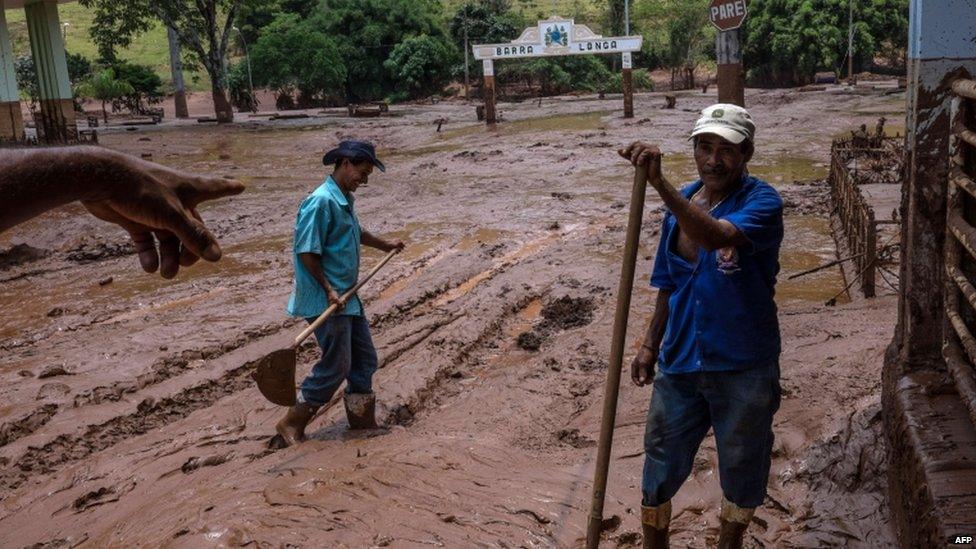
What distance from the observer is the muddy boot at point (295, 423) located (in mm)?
5484

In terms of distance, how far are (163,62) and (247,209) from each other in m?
40.1

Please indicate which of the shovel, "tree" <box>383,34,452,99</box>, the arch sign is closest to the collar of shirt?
the shovel

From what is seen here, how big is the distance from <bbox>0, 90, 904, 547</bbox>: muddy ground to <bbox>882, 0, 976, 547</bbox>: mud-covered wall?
1.31ft

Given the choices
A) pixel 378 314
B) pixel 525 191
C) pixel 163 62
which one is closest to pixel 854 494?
pixel 378 314

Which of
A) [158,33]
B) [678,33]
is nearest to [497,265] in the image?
[678,33]

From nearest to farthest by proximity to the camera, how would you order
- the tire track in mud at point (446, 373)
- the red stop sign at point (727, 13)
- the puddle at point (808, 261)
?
the tire track in mud at point (446, 373)
the red stop sign at point (727, 13)
the puddle at point (808, 261)

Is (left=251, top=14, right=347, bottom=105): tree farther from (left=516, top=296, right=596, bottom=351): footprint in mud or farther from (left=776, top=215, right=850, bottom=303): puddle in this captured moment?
(left=516, top=296, right=596, bottom=351): footprint in mud

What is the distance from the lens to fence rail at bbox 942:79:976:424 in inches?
141

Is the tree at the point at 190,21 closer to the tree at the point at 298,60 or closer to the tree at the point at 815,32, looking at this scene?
the tree at the point at 298,60

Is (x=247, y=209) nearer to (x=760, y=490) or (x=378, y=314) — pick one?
(x=378, y=314)

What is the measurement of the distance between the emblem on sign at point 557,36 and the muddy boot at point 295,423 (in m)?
22.9

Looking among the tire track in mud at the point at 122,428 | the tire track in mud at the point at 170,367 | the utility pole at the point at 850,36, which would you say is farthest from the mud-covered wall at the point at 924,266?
the utility pole at the point at 850,36

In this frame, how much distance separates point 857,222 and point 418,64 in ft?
114

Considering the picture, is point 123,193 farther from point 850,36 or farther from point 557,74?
point 557,74
